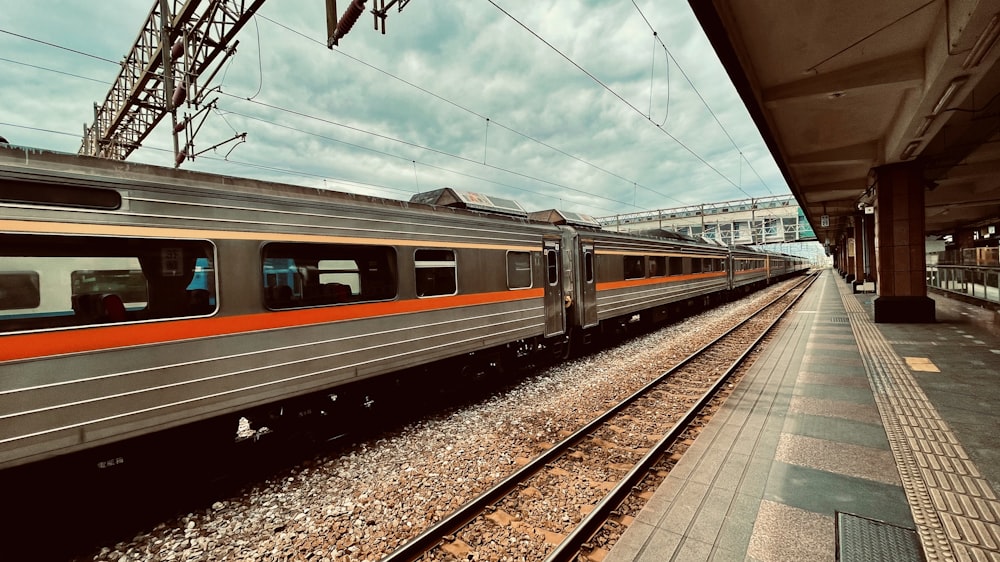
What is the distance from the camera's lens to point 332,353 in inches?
184

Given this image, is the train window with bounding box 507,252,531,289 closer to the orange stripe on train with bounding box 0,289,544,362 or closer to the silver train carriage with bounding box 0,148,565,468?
the silver train carriage with bounding box 0,148,565,468

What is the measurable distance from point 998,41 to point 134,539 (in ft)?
34.9

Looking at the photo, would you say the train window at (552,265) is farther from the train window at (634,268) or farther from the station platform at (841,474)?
the station platform at (841,474)

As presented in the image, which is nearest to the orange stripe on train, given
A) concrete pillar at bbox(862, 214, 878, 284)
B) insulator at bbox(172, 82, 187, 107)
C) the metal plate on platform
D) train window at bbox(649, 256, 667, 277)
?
the metal plate on platform

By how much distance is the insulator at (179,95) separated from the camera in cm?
871

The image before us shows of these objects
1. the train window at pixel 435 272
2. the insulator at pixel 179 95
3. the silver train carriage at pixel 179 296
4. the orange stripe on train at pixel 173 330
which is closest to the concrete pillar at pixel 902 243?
the train window at pixel 435 272

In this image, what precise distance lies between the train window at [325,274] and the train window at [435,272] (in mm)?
459

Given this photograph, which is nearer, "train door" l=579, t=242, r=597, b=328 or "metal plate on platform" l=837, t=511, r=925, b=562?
"metal plate on platform" l=837, t=511, r=925, b=562

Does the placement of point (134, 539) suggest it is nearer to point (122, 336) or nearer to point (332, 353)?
point (122, 336)

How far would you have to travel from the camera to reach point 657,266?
43.2ft

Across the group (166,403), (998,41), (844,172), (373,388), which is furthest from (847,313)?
(166,403)

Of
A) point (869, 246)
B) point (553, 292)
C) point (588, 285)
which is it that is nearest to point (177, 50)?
point (553, 292)

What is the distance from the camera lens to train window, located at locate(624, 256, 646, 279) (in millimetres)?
11234

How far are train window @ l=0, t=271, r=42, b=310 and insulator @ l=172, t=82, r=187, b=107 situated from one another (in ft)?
25.1
